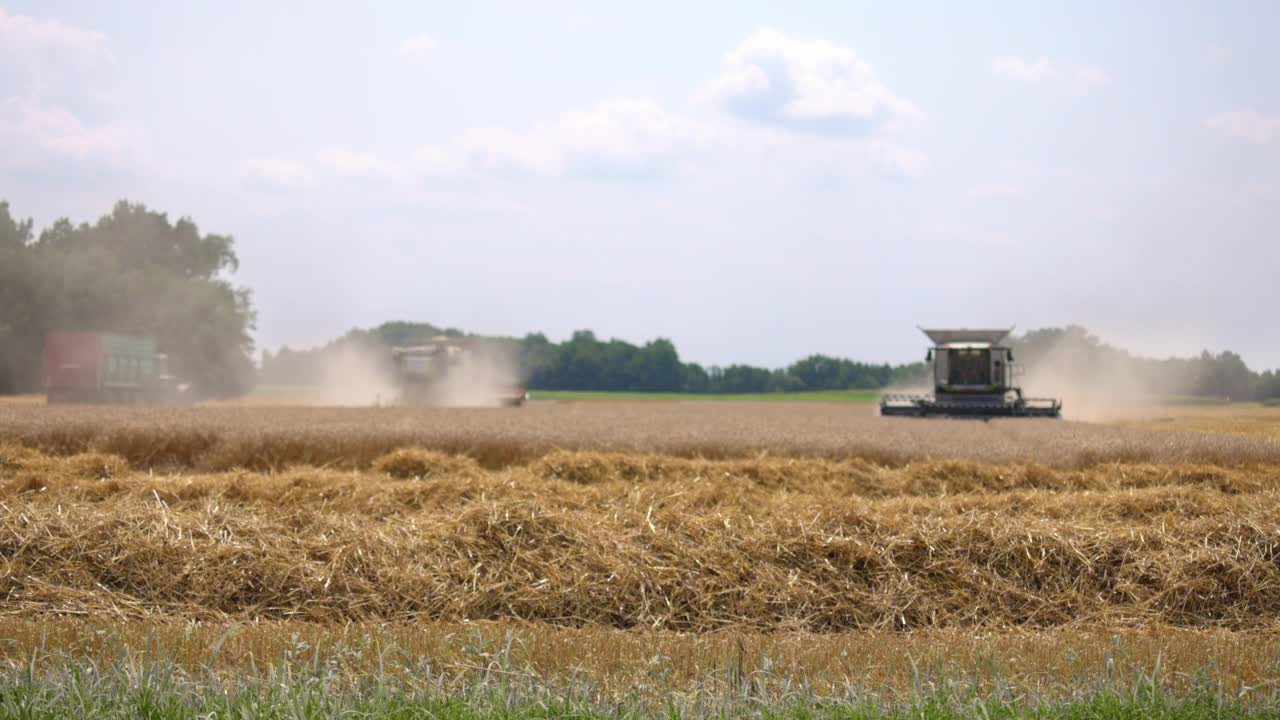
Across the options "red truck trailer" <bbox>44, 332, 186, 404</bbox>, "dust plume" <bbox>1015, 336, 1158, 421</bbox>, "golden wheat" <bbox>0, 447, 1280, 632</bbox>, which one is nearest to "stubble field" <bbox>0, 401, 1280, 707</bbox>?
"golden wheat" <bbox>0, 447, 1280, 632</bbox>

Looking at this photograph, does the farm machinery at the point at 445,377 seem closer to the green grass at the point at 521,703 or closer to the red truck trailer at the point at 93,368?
the red truck trailer at the point at 93,368

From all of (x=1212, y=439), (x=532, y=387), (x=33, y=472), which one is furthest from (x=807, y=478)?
(x=532, y=387)

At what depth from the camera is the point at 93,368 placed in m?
31.2

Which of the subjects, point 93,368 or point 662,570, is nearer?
point 662,570

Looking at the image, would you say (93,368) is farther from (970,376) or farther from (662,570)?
(662,570)

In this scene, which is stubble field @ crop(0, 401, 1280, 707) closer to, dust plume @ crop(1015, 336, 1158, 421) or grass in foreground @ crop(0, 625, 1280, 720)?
grass in foreground @ crop(0, 625, 1280, 720)

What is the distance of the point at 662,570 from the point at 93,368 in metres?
28.4

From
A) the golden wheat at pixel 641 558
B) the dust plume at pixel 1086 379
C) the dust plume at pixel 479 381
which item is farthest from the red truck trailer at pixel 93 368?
the dust plume at pixel 1086 379

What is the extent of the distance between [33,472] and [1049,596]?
1111 centimetres

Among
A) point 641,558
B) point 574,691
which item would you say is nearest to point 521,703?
point 574,691

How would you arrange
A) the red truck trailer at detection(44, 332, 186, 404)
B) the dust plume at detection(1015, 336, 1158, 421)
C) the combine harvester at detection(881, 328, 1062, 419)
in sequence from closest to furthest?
1. the combine harvester at detection(881, 328, 1062, 419)
2. the red truck trailer at detection(44, 332, 186, 404)
3. the dust plume at detection(1015, 336, 1158, 421)

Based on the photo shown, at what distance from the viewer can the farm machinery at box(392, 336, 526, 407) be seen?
37.9 m

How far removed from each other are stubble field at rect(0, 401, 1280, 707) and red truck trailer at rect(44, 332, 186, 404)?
20.0m

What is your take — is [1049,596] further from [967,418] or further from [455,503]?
[967,418]
